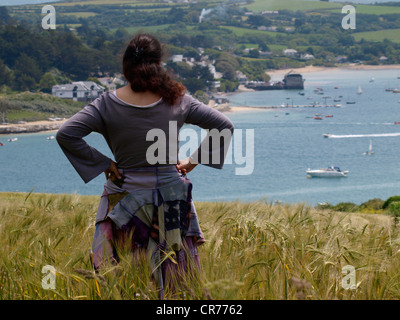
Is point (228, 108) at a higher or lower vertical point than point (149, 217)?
lower

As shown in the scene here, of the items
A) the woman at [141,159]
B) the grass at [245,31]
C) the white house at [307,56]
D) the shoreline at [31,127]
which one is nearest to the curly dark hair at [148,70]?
the woman at [141,159]

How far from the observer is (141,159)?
259 cm

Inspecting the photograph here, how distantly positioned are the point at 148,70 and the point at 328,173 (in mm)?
70277

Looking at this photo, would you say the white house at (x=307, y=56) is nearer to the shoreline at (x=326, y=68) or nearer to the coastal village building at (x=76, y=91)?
the shoreline at (x=326, y=68)

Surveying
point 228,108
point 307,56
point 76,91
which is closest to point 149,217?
point 76,91

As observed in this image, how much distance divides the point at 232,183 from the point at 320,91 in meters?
62.0

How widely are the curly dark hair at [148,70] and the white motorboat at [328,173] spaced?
6473cm

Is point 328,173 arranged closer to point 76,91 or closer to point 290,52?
point 76,91

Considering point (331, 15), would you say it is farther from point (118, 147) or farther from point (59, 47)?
point (118, 147)

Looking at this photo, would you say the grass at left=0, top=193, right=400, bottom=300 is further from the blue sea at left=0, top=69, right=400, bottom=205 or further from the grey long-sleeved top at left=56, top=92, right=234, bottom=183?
the blue sea at left=0, top=69, right=400, bottom=205

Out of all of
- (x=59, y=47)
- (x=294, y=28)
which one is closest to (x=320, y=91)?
(x=294, y=28)

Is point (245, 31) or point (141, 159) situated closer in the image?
point (141, 159)

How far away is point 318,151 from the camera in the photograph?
83.1 m

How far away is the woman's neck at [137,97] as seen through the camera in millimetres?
2572
